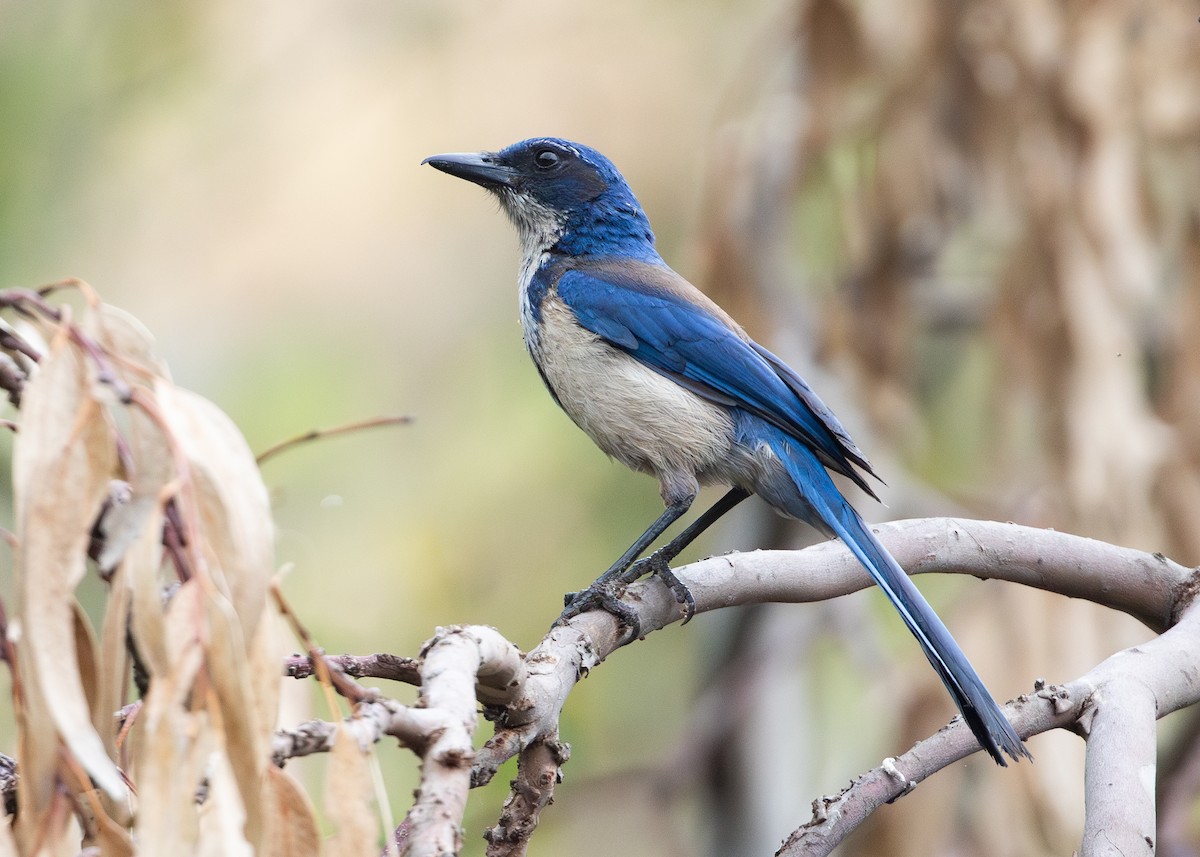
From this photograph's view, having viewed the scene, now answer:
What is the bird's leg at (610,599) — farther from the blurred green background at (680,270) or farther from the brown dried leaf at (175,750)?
the brown dried leaf at (175,750)

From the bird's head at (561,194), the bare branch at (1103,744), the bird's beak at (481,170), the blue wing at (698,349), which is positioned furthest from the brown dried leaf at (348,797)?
the bird's beak at (481,170)

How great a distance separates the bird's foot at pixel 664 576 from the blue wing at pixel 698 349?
57 centimetres

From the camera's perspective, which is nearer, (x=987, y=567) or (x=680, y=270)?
(x=987, y=567)

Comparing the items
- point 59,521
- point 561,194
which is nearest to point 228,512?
point 59,521

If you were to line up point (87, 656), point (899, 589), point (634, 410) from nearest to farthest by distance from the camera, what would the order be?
point (87, 656) → point (899, 589) → point (634, 410)

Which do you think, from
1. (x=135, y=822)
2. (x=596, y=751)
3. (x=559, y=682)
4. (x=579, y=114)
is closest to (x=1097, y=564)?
(x=559, y=682)

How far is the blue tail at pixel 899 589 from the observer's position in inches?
102

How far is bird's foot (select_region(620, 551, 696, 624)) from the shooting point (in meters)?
3.04

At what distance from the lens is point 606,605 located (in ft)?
9.93

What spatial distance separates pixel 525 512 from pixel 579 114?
258 centimetres

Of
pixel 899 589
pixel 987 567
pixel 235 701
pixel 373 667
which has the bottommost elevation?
pixel 235 701

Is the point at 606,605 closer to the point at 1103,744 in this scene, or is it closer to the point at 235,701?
the point at 1103,744

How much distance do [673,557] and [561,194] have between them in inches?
56.4

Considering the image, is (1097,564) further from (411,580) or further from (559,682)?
(411,580)
